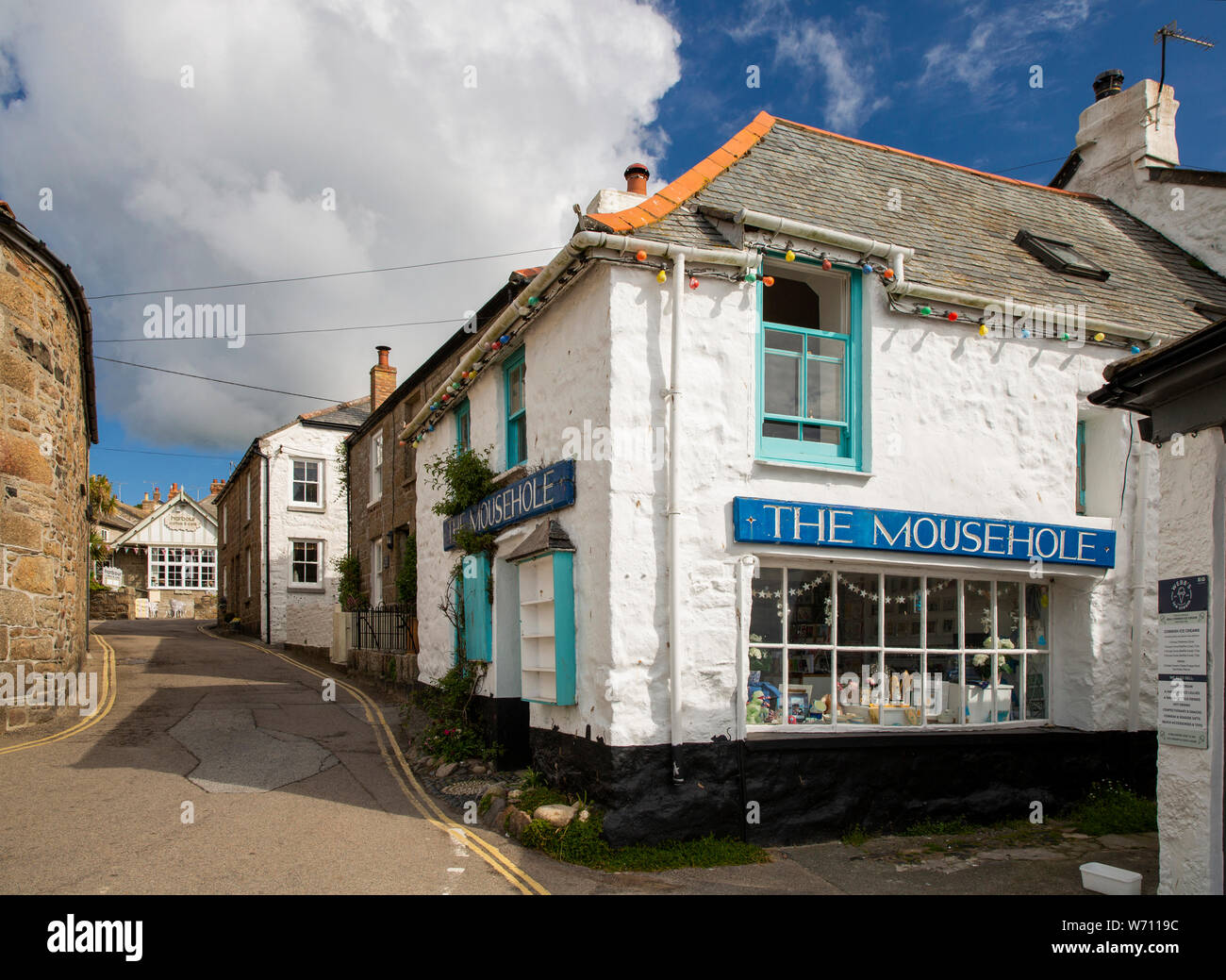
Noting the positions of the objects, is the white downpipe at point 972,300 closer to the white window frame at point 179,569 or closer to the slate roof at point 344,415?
the slate roof at point 344,415

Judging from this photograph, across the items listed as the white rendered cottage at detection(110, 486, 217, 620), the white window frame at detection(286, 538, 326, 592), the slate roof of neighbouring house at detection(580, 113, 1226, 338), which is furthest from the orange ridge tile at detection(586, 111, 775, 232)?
the white rendered cottage at detection(110, 486, 217, 620)

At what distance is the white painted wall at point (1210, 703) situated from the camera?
5574 millimetres

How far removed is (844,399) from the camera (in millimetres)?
8812

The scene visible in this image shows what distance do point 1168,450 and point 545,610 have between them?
5.43 m

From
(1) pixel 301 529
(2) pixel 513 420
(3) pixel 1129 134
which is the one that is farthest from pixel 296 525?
(3) pixel 1129 134

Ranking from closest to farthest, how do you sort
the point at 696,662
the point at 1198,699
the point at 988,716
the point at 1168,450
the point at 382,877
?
the point at 1198,699
the point at 1168,450
the point at 382,877
the point at 696,662
the point at 988,716

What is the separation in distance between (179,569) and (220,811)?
43644mm

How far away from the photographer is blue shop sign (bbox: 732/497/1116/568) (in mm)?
7875

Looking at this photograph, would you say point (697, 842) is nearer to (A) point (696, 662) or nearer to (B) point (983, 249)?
(A) point (696, 662)

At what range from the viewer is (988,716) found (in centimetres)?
928

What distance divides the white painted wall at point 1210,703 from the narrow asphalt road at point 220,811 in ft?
15.2

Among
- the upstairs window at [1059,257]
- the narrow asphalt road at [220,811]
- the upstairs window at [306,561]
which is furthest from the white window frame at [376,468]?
the upstairs window at [1059,257]

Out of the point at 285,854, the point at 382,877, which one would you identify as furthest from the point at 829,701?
the point at 285,854

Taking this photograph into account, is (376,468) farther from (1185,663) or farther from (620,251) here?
(1185,663)
